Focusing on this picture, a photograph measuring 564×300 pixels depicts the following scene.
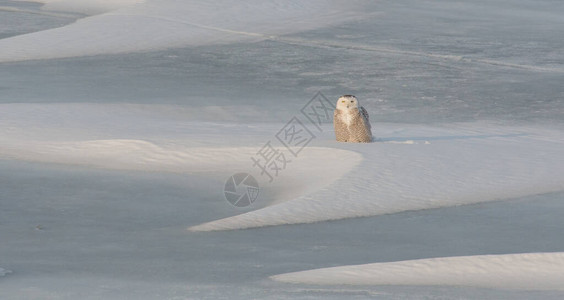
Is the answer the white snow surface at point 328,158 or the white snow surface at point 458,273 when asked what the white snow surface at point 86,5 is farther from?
the white snow surface at point 458,273

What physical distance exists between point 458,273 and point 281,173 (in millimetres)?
2677

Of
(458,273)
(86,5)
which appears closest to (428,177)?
(458,273)

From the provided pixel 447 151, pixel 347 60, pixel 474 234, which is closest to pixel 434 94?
pixel 347 60

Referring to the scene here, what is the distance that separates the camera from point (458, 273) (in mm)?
5750

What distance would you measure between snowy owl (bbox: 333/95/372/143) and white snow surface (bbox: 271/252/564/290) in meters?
2.96

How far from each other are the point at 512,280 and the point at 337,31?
444 inches

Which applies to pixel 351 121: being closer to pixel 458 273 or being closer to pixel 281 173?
pixel 281 173

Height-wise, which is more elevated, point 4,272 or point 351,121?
point 351,121

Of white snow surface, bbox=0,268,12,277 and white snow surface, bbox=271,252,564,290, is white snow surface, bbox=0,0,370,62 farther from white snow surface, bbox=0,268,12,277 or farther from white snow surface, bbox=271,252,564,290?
white snow surface, bbox=271,252,564,290

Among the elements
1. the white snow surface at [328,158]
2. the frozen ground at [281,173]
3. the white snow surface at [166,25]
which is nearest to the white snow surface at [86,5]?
the white snow surface at [166,25]

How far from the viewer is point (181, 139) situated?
9141mm

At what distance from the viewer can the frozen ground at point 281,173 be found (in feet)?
18.9

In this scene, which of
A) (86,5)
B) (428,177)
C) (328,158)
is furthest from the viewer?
(86,5)

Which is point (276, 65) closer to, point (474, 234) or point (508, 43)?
point (508, 43)
